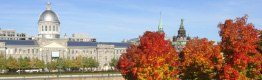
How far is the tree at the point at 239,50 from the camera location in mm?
44188

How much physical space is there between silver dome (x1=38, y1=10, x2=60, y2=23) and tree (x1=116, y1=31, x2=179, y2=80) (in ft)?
280

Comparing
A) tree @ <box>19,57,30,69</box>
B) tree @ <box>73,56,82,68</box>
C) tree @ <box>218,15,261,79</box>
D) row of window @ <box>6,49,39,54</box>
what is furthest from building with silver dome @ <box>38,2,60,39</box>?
tree @ <box>218,15,261,79</box>

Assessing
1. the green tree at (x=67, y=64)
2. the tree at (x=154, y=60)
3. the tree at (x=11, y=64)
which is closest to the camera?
the tree at (x=154, y=60)

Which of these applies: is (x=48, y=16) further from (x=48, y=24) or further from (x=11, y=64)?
(x=11, y=64)

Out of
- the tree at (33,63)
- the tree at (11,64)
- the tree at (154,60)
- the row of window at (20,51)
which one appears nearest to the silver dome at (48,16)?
the row of window at (20,51)

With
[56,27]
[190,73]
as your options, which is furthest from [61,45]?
[190,73]

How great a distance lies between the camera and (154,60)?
46625mm

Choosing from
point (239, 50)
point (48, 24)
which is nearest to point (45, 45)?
point (48, 24)

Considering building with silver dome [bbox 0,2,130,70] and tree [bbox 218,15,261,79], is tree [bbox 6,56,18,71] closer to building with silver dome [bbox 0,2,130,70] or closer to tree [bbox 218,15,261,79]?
building with silver dome [bbox 0,2,130,70]

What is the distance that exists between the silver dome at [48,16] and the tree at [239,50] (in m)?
90.6

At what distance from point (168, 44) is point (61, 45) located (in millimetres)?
90252

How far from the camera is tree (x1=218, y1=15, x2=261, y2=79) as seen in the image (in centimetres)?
4419

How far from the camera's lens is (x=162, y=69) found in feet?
156

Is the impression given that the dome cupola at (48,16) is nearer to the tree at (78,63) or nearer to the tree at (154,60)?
the tree at (78,63)
